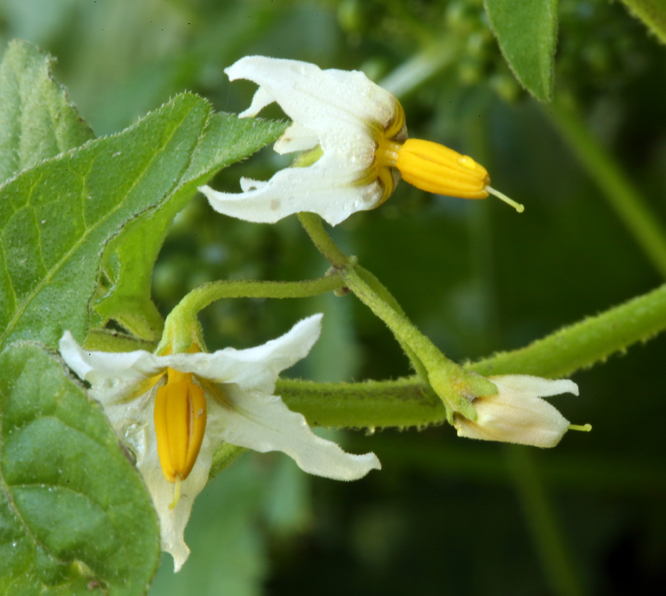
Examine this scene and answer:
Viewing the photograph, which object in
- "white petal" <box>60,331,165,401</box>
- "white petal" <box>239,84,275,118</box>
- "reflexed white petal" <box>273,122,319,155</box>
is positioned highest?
"white petal" <box>239,84,275,118</box>

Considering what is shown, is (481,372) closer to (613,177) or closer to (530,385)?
(530,385)

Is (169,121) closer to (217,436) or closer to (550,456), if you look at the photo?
(217,436)

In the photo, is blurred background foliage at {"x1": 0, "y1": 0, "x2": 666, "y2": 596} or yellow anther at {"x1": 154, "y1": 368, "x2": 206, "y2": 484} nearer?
yellow anther at {"x1": 154, "y1": 368, "x2": 206, "y2": 484}

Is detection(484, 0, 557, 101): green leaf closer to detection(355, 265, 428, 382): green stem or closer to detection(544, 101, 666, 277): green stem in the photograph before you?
detection(355, 265, 428, 382): green stem

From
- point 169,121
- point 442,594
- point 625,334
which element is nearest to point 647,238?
point 625,334

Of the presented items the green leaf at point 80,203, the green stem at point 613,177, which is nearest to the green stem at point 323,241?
the green leaf at point 80,203

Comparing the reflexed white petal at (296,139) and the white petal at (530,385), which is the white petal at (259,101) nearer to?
the reflexed white petal at (296,139)

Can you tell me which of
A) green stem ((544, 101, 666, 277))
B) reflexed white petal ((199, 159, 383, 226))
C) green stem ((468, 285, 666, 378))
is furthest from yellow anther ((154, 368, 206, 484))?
green stem ((544, 101, 666, 277))
